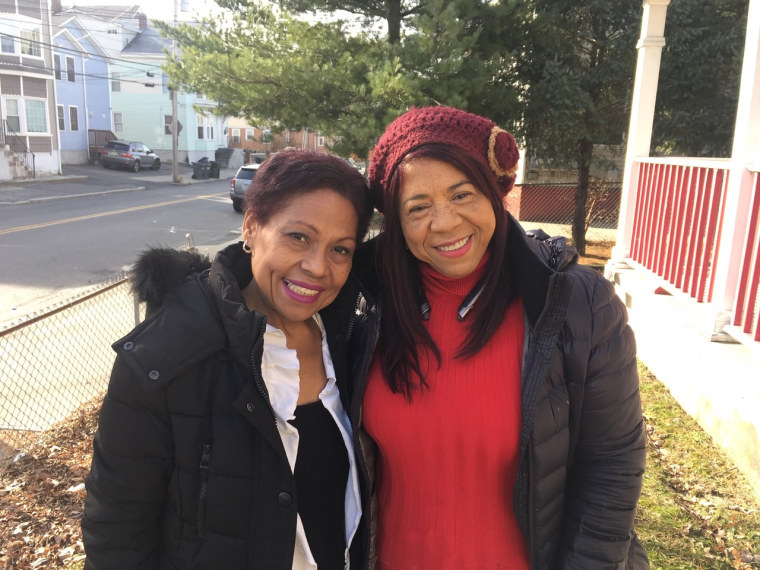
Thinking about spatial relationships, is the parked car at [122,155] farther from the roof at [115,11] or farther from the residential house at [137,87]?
the roof at [115,11]

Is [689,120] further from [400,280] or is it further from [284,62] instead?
[400,280]

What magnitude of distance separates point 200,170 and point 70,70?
36.5 feet

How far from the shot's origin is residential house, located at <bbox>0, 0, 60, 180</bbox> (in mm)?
27500

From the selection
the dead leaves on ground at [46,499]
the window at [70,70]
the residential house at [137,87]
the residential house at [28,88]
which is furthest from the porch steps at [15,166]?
the dead leaves on ground at [46,499]

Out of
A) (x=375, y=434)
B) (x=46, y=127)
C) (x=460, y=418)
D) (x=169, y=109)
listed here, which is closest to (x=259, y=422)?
(x=375, y=434)

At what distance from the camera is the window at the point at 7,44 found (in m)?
27.6

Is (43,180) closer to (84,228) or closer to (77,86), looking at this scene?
(84,228)

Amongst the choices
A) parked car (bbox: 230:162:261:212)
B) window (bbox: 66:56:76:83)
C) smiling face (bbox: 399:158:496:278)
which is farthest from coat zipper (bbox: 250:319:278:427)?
window (bbox: 66:56:76:83)

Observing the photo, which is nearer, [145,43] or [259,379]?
[259,379]

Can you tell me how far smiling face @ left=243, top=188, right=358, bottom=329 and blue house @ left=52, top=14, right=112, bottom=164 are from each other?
128 ft

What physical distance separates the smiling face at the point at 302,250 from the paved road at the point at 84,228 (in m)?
6.10

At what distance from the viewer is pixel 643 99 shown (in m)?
6.54

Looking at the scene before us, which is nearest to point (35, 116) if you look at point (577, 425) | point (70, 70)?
point (70, 70)

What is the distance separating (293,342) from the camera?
1856 mm
